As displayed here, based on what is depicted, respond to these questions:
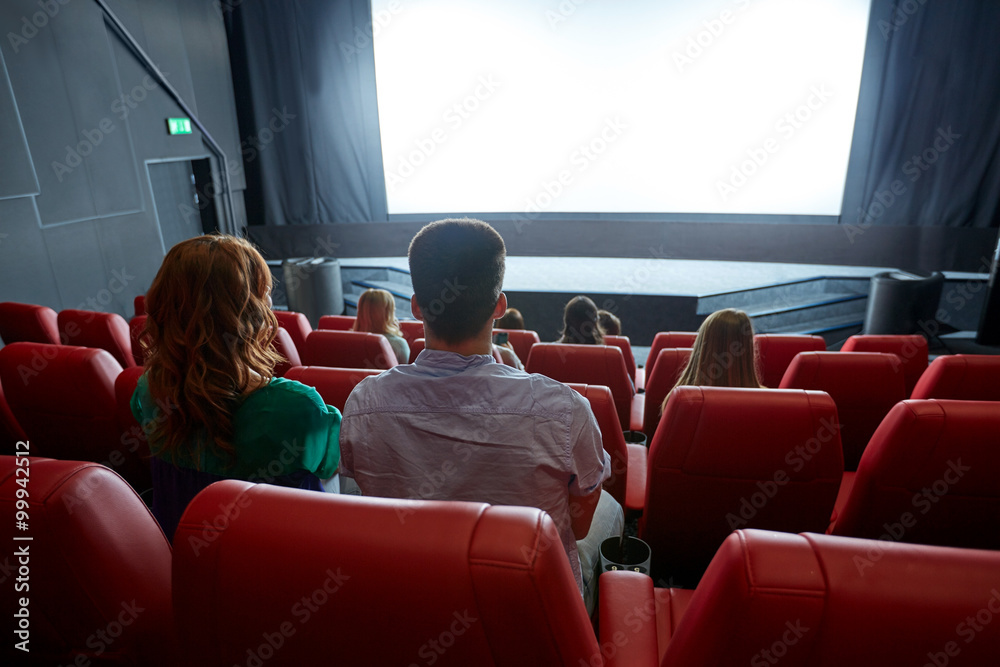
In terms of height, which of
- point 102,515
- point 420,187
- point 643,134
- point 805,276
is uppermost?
point 643,134

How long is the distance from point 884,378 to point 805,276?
14.8 feet

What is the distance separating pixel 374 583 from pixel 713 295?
5.10 m

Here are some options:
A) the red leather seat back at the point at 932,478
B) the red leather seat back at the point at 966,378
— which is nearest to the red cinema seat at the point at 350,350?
the red leather seat back at the point at 932,478

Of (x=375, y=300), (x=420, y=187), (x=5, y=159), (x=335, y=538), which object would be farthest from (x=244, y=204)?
(x=335, y=538)

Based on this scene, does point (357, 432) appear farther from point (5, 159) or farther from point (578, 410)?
point (5, 159)

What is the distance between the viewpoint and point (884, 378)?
6.21ft

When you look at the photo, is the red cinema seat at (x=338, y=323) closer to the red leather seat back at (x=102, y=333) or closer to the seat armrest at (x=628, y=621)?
the red leather seat back at (x=102, y=333)

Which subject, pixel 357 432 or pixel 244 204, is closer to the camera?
pixel 357 432

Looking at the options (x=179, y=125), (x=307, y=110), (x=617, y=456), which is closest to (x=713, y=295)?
(x=617, y=456)

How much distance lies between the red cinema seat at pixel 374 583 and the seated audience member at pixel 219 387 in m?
0.43

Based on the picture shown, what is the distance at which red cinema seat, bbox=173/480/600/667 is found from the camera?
583mm

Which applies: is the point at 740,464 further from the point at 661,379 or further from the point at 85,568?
the point at 85,568

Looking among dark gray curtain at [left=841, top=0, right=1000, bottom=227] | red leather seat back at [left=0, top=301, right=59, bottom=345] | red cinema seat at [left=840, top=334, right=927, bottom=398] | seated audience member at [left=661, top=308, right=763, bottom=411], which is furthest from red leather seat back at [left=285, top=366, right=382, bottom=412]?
dark gray curtain at [left=841, top=0, right=1000, bottom=227]

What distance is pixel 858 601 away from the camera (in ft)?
1.85
